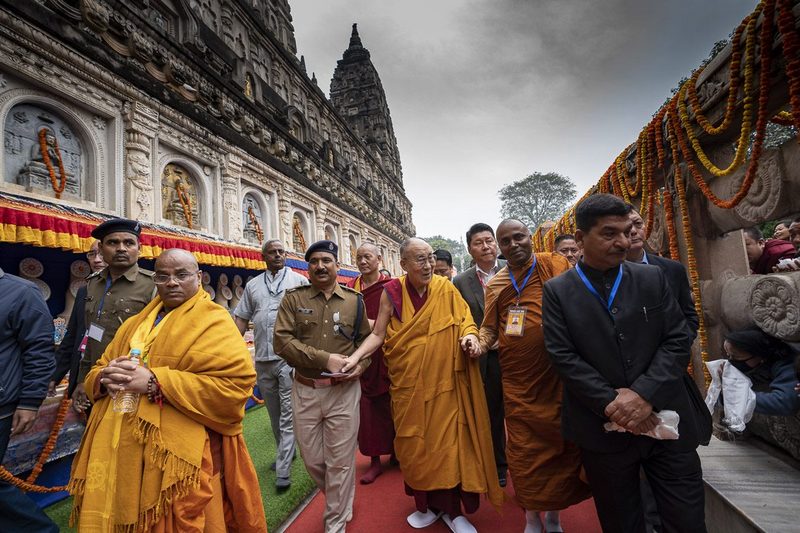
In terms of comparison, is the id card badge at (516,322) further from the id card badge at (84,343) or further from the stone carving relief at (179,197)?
the stone carving relief at (179,197)

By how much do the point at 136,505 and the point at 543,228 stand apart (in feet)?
29.3

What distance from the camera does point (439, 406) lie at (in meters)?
2.40

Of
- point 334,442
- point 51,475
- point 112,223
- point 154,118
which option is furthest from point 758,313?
point 154,118

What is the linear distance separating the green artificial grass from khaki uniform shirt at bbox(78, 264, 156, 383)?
4.40 ft

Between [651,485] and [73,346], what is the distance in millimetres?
4176

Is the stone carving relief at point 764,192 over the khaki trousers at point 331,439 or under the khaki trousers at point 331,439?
over

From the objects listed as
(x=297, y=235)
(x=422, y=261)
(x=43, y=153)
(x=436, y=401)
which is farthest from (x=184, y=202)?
(x=436, y=401)

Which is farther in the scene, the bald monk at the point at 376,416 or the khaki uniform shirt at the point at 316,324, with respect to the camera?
the bald monk at the point at 376,416

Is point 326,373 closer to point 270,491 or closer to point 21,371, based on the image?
point 270,491

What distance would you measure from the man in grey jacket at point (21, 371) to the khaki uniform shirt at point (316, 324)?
1517mm

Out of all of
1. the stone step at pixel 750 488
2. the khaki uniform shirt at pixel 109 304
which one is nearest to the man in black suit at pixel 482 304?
the stone step at pixel 750 488

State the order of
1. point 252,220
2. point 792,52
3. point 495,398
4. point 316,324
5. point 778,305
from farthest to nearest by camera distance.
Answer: point 252,220, point 495,398, point 316,324, point 778,305, point 792,52

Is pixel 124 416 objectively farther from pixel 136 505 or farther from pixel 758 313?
pixel 758 313

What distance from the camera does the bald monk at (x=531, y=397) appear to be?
2.12 m
